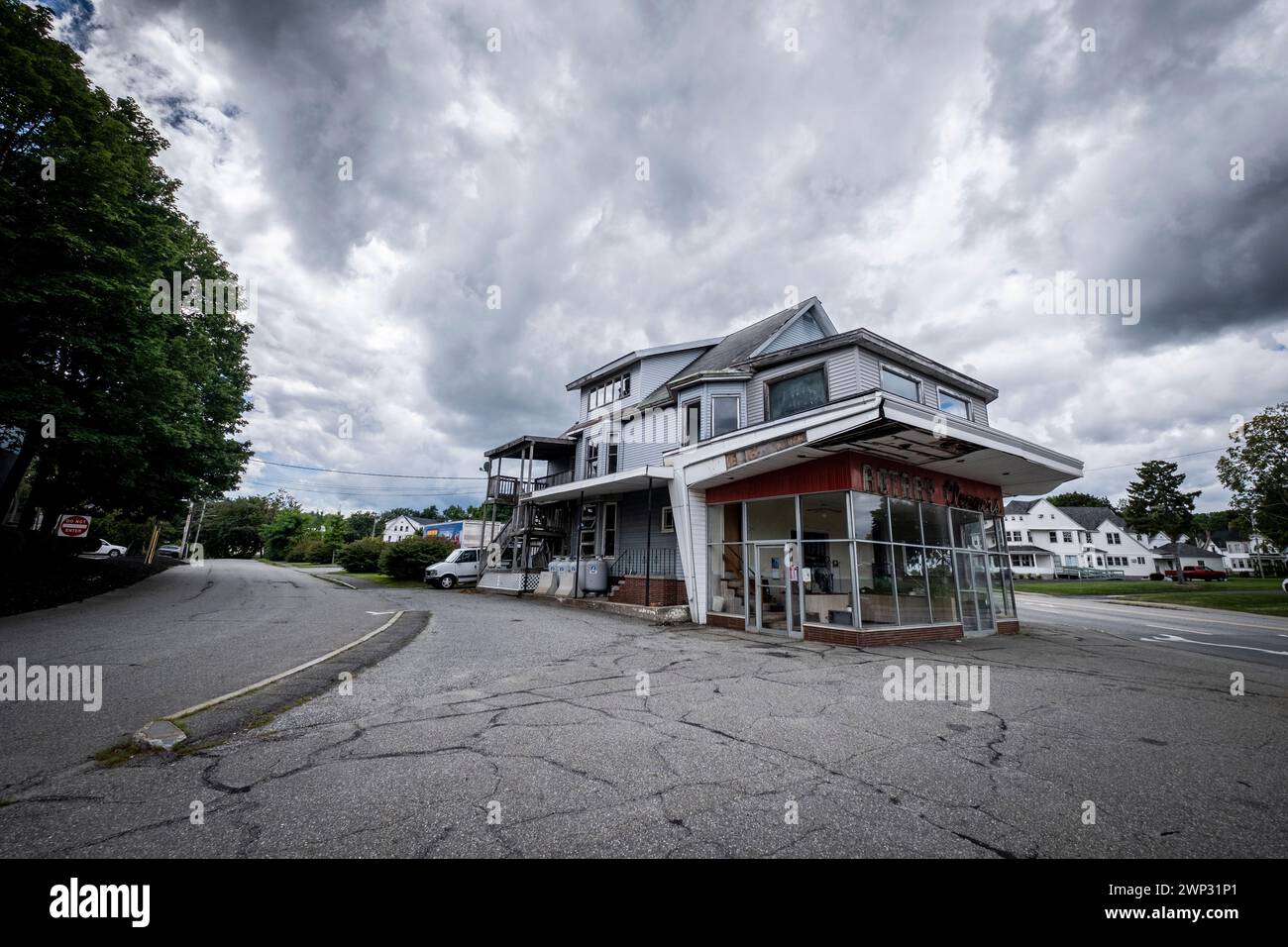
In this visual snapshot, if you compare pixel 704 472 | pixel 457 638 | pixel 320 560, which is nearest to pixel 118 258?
pixel 457 638

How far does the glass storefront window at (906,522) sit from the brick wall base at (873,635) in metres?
2.15

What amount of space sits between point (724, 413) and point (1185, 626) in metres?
17.7

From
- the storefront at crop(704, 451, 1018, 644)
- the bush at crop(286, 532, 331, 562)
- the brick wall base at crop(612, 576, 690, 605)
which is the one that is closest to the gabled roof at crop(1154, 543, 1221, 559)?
the storefront at crop(704, 451, 1018, 644)

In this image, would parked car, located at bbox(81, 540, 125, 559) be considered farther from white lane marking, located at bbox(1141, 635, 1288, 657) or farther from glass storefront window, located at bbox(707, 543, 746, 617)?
white lane marking, located at bbox(1141, 635, 1288, 657)

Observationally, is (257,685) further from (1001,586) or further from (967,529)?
(1001,586)

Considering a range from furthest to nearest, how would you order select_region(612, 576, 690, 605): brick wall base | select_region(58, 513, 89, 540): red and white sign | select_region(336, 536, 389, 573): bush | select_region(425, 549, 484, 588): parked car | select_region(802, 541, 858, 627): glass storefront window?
select_region(336, 536, 389, 573): bush → select_region(425, 549, 484, 588): parked car → select_region(612, 576, 690, 605): brick wall base → select_region(58, 513, 89, 540): red and white sign → select_region(802, 541, 858, 627): glass storefront window

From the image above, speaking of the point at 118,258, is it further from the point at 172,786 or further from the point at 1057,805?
the point at 1057,805

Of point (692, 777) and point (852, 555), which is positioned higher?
point (852, 555)

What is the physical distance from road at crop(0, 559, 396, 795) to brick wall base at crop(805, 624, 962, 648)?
1018 cm

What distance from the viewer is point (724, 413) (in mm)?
17828

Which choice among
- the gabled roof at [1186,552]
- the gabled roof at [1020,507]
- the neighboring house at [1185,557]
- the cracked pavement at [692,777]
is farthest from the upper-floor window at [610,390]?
the gabled roof at [1186,552]

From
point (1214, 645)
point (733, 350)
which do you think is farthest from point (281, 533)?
point (1214, 645)

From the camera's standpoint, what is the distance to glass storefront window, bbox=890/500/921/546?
41.0 ft
